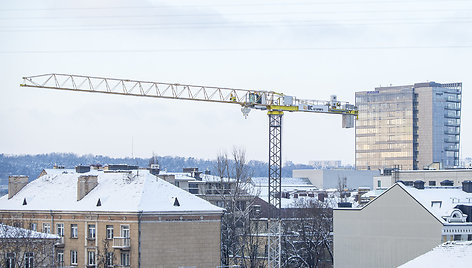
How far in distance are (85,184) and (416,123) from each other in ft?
456

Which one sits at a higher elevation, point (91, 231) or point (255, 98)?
point (255, 98)

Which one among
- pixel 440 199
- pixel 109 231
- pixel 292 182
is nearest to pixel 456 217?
pixel 440 199

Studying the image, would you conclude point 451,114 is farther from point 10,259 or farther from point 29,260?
point 10,259

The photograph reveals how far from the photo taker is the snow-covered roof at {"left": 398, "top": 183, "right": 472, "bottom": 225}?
63188 mm

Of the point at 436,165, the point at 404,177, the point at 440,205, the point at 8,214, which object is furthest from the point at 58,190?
the point at 436,165

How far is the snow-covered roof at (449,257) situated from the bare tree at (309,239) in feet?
136

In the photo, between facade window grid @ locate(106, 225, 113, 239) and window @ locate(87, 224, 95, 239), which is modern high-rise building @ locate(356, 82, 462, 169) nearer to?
window @ locate(87, 224, 95, 239)

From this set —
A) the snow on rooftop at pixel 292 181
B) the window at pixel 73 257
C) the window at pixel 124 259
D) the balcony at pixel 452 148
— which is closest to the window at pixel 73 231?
the window at pixel 73 257

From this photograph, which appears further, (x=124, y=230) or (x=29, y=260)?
(x=124, y=230)

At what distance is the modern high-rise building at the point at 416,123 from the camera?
191500 millimetres

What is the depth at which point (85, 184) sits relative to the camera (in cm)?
6912

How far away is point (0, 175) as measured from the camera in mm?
184125

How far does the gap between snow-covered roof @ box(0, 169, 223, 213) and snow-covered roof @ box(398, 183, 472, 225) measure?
16549 mm

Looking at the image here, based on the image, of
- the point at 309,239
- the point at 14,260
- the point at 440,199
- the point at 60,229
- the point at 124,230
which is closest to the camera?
the point at 14,260
